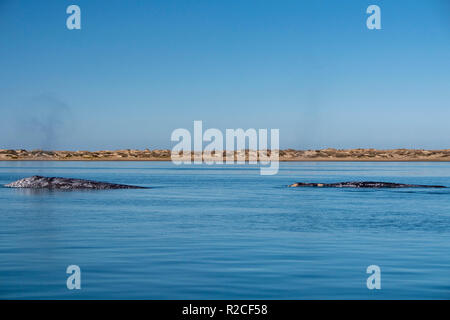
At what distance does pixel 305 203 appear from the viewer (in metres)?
45.3

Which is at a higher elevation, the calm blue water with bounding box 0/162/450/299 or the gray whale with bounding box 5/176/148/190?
the gray whale with bounding box 5/176/148/190

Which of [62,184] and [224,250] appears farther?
[62,184]

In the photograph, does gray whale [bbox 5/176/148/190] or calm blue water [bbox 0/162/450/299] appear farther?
gray whale [bbox 5/176/148/190]

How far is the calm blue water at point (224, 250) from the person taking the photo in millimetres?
16734

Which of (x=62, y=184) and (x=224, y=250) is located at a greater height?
(x=62, y=184)

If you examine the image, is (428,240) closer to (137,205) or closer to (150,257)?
(150,257)

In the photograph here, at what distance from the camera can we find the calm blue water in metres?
16.7

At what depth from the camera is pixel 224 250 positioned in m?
23.2

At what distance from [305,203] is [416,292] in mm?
28967

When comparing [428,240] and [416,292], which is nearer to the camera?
[416,292]

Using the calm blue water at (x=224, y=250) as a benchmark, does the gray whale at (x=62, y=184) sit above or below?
above

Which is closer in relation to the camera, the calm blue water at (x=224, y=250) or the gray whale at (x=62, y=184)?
the calm blue water at (x=224, y=250)
